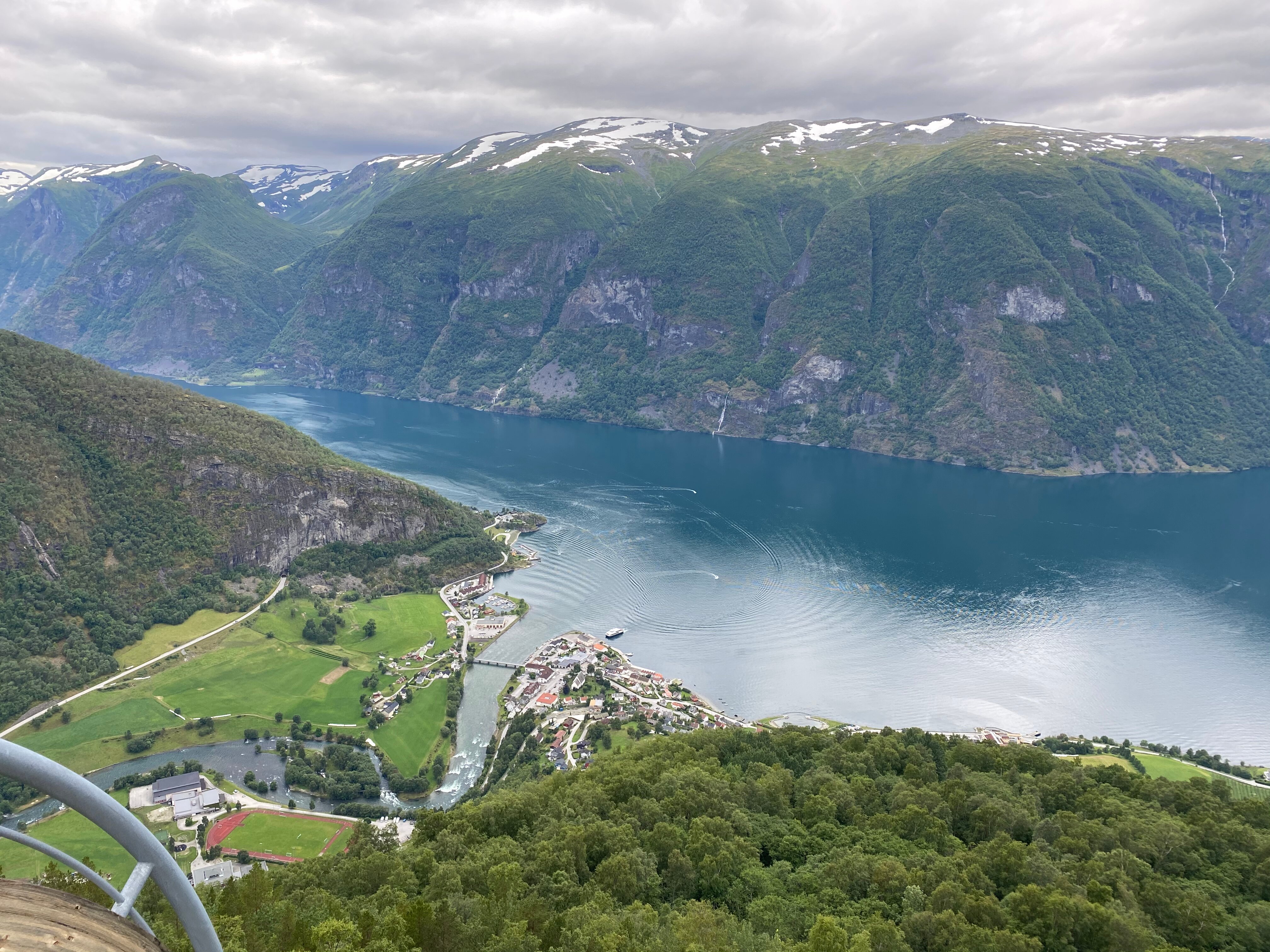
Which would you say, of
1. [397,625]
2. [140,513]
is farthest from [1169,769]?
[140,513]

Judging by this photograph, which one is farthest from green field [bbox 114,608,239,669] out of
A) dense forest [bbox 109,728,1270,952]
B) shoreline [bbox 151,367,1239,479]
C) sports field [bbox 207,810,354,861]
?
shoreline [bbox 151,367,1239,479]

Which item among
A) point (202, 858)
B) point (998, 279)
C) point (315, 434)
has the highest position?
point (998, 279)

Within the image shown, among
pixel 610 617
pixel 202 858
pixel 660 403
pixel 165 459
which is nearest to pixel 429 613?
pixel 610 617

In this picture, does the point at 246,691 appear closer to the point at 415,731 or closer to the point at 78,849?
the point at 415,731

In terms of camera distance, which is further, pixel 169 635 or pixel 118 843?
pixel 169 635

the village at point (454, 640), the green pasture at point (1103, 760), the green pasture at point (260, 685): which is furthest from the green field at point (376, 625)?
the green pasture at point (1103, 760)

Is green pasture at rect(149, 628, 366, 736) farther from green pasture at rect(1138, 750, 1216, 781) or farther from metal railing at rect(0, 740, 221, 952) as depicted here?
metal railing at rect(0, 740, 221, 952)

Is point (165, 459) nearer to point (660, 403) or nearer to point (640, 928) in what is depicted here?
point (640, 928)

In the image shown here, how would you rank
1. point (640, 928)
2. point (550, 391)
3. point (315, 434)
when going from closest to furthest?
point (640, 928) → point (315, 434) → point (550, 391)
